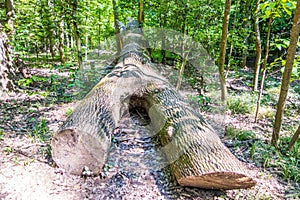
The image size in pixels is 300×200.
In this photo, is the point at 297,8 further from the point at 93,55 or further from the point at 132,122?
the point at 93,55

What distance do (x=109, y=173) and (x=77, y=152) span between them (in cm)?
47

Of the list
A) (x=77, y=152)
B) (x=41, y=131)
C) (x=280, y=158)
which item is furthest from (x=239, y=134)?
(x=41, y=131)

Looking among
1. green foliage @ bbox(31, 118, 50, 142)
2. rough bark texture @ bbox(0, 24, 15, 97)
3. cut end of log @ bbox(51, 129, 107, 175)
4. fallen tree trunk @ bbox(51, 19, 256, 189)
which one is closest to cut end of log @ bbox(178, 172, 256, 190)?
fallen tree trunk @ bbox(51, 19, 256, 189)

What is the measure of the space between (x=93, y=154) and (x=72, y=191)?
17.7 inches

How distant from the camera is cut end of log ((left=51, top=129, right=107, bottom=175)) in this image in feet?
8.03

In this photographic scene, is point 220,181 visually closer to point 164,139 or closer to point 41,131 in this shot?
point 164,139

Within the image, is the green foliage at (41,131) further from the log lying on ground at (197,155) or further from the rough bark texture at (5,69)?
the log lying on ground at (197,155)

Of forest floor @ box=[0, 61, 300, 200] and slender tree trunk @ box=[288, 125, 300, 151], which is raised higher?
slender tree trunk @ box=[288, 125, 300, 151]

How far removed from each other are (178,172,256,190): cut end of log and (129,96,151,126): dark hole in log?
1.74 metres

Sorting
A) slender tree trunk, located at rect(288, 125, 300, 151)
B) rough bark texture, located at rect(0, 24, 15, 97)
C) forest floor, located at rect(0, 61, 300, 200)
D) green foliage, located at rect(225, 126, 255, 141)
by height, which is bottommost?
forest floor, located at rect(0, 61, 300, 200)

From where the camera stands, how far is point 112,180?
2443 millimetres

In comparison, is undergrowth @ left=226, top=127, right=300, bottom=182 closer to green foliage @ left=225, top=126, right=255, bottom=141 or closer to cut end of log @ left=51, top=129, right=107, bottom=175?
green foliage @ left=225, top=126, right=255, bottom=141

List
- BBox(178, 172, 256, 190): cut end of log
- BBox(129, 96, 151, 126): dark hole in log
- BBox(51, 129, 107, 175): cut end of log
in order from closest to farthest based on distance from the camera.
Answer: BBox(178, 172, 256, 190): cut end of log
BBox(51, 129, 107, 175): cut end of log
BBox(129, 96, 151, 126): dark hole in log

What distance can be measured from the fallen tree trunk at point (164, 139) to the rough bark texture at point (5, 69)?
85.7 inches
